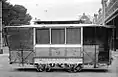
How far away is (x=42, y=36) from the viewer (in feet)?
47.5

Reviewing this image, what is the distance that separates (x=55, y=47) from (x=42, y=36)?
1.01m

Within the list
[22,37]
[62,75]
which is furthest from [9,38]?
[62,75]

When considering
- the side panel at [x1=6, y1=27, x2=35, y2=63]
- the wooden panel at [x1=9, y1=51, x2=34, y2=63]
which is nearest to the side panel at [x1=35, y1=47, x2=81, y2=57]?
the side panel at [x1=6, y1=27, x2=35, y2=63]

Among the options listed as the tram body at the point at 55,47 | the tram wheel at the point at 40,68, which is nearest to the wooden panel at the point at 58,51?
the tram body at the point at 55,47

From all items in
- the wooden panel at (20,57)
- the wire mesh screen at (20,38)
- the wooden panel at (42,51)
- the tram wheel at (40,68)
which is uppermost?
the wire mesh screen at (20,38)

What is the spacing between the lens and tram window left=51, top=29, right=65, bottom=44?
14.4 meters

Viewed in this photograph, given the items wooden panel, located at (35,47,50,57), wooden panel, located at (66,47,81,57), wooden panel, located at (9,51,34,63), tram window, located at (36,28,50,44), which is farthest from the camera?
wooden panel, located at (9,51,34,63)

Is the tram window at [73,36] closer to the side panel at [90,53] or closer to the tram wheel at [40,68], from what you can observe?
Result: the side panel at [90,53]

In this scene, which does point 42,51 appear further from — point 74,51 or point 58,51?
point 74,51

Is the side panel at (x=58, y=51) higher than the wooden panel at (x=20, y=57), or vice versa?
the side panel at (x=58, y=51)

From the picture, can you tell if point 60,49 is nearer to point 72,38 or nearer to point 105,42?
point 72,38

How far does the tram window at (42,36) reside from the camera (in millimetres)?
14445

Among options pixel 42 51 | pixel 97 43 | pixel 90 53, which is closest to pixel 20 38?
pixel 42 51

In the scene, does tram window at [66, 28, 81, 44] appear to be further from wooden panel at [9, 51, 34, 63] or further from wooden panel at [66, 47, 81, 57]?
wooden panel at [9, 51, 34, 63]
